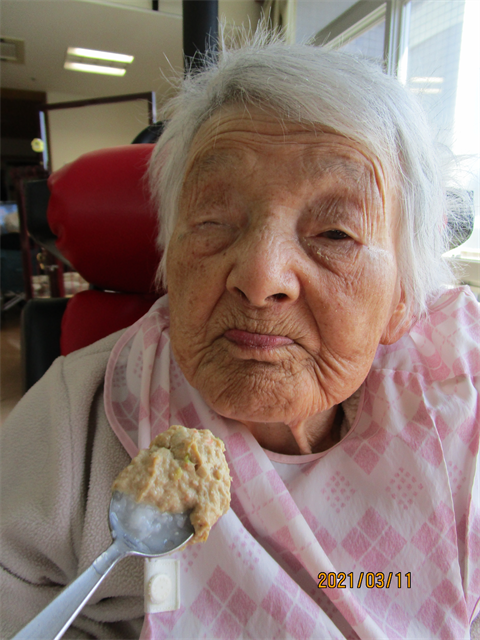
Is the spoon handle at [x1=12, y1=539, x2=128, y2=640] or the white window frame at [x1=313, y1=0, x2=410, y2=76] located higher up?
the white window frame at [x1=313, y1=0, x2=410, y2=76]

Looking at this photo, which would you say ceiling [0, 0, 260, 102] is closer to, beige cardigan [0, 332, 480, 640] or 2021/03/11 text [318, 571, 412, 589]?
beige cardigan [0, 332, 480, 640]

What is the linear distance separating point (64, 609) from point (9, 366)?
3477 mm

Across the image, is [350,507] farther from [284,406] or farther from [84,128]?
[84,128]

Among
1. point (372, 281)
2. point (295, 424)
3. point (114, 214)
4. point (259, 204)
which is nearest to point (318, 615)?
point (295, 424)

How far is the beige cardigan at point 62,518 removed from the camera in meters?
0.75

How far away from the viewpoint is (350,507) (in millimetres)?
858

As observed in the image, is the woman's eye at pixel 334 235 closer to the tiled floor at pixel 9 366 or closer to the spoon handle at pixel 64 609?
the spoon handle at pixel 64 609

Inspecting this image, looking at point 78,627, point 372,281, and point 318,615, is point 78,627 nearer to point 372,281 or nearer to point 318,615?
point 318,615

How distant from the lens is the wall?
821 centimetres

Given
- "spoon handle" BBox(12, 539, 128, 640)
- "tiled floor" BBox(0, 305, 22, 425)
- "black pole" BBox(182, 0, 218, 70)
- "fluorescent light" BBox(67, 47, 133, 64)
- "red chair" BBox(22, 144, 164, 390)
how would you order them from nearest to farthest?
"spoon handle" BBox(12, 539, 128, 640), "red chair" BBox(22, 144, 164, 390), "black pole" BBox(182, 0, 218, 70), "tiled floor" BBox(0, 305, 22, 425), "fluorescent light" BBox(67, 47, 133, 64)

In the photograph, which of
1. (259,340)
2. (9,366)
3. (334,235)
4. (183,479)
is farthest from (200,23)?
(9,366)

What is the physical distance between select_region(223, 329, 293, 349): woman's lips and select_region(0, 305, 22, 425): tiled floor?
2.08 m

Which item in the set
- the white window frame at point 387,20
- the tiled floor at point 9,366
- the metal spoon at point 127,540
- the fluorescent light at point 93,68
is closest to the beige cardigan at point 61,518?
the metal spoon at point 127,540

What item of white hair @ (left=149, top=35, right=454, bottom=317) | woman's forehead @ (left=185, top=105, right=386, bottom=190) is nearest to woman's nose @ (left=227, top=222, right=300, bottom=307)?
woman's forehead @ (left=185, top=105, right=386, bottom=190)
